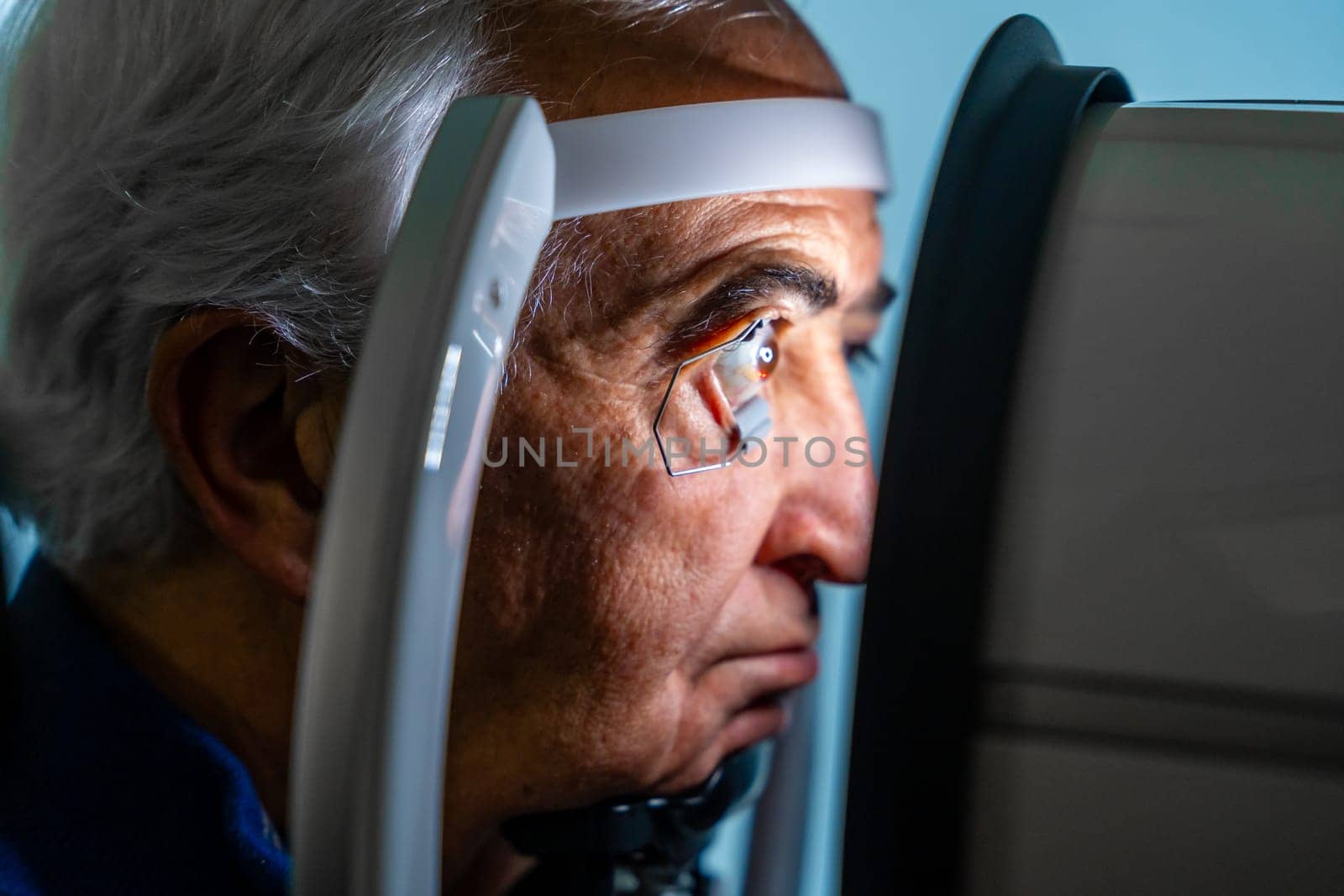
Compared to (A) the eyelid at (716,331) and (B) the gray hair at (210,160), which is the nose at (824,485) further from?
(B) the gray hair at (210,160)

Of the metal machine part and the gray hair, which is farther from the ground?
the gray hair

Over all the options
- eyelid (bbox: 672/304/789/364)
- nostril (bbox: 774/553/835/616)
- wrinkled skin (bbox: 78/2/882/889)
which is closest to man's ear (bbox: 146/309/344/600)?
wrinkled skin (bbox: 78/2/882/889)

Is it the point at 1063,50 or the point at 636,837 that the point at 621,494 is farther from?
the point at 1063,50

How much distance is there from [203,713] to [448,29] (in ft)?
1.70

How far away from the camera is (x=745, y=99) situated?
75 cm

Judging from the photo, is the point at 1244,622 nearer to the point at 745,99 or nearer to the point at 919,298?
the point at 919,298

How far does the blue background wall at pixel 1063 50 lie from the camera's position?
82 centimetres

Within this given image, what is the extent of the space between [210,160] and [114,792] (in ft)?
1.44

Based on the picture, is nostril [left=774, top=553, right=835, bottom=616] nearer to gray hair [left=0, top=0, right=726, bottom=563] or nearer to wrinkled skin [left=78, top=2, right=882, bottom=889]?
wrinkled skin [left=78, top=2, right=882, bottom=889]

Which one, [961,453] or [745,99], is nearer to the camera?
[961,453]

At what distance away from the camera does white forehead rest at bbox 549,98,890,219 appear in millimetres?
703

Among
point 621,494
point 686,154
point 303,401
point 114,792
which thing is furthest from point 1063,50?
point 114,792

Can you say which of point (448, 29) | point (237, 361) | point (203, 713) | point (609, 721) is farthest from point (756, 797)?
point (448, 29)

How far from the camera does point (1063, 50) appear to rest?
29.0 inches
